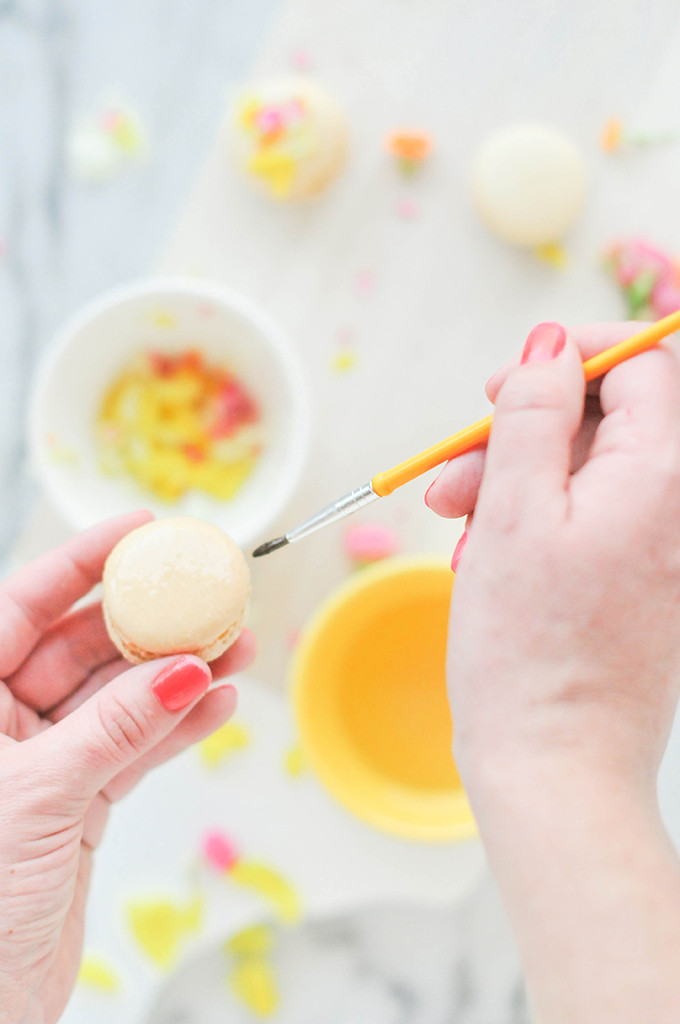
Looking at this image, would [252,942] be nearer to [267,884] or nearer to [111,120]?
[267,884]

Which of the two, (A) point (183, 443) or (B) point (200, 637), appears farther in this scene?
(A) point (183, 443)

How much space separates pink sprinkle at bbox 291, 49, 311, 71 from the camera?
2.96ft

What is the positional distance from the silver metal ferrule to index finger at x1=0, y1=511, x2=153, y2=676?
0.17 meters

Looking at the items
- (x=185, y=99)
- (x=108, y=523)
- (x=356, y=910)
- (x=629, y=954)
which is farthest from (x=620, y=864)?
(x=185, y=99)

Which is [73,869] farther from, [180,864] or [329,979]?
[329,979]

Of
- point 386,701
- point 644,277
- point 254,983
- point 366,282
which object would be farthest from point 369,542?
point 254,983

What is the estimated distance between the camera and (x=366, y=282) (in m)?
0.88

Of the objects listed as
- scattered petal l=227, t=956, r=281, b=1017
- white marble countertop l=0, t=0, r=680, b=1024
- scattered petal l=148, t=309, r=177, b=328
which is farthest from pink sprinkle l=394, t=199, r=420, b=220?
scattered petal l=227, t=956, r=281, b=1017

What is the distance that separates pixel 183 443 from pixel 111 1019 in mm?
594

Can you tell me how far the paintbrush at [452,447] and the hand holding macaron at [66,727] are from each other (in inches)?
3.7

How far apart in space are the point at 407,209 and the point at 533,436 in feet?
1.81

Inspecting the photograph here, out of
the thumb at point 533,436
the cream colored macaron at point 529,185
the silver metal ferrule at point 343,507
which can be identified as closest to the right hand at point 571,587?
the thumb at point 533,436

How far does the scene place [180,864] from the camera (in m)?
0.86

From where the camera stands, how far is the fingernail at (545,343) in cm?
46
